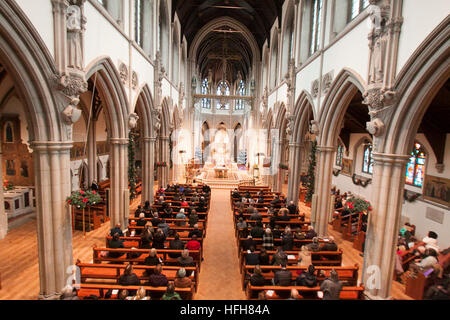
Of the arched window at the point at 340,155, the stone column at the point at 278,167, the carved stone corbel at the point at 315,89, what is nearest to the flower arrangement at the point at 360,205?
the carved stone corbel at the point at 315,89

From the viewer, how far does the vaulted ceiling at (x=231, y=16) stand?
1991 cm

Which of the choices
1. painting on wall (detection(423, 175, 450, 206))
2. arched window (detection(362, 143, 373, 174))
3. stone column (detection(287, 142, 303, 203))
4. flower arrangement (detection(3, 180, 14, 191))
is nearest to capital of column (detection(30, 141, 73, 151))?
flower arrangement (detection(3, 180, 14, 191))

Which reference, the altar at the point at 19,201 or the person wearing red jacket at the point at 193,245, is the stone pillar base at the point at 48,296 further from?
the altar at the point at 19,201

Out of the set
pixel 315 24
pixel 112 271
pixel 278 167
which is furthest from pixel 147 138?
pixel 315 24

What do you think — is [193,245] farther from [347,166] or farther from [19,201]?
[347,166]

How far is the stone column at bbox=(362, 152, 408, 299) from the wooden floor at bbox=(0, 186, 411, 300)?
98 cm

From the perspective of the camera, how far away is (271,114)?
2033 cm

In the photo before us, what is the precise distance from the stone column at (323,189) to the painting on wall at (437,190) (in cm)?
388

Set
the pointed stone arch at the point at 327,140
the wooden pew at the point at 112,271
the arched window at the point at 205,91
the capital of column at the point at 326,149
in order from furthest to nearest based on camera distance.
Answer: the arched window at the point at 205,91, the capital of column at the point at 326,149, the pointed stone arch at the point at 327,140, the wooden pew at the point at 112,271

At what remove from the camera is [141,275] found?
6.36 meters

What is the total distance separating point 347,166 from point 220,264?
487 inches

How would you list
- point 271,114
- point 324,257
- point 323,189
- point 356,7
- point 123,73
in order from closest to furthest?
point 324,257 → point 356,7 → point 123,73 → point 323,189 → point 271,114

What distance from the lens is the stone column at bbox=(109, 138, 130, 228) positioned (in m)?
9.83
